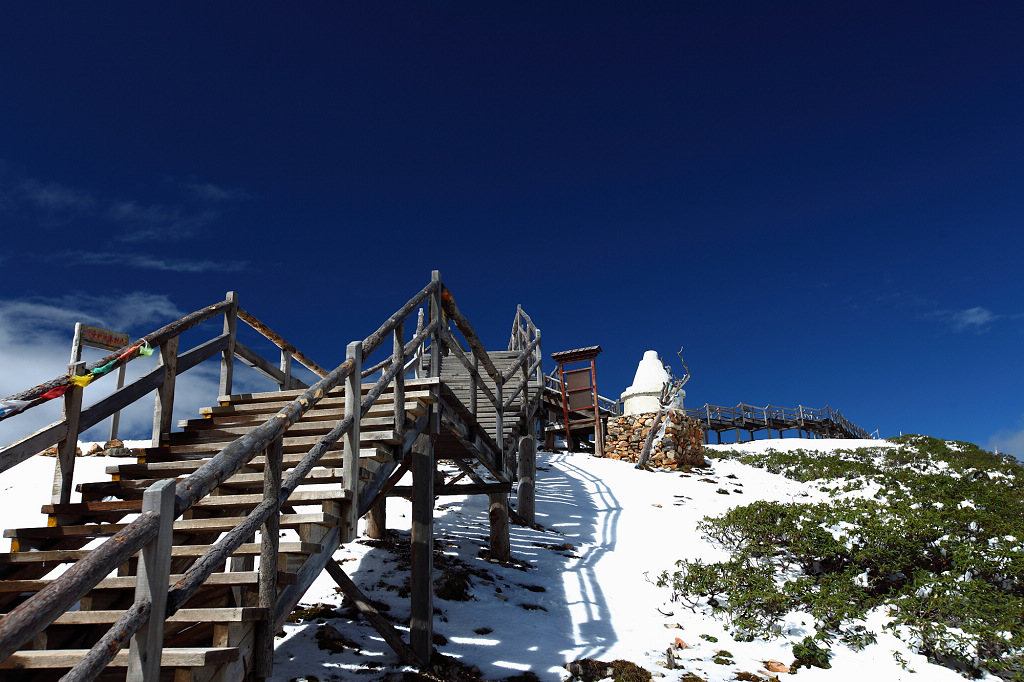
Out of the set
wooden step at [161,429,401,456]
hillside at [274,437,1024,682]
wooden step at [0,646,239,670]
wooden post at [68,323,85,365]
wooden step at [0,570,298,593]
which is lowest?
hillside at [274,437,1024,682]

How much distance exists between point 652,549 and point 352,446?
8149 millimetres

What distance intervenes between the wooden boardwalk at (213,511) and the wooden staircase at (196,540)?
0.01 m

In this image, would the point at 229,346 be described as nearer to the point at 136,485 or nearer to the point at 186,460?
the point at 186,460

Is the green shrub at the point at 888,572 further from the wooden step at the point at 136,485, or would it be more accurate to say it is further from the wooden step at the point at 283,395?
the wooden step at the point at 136,485

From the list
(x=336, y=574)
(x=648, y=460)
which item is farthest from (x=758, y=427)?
(x=336, y=574)

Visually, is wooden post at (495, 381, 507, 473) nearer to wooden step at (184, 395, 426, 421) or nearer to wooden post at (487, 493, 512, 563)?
wooden post at (487, 493, 512, 563)

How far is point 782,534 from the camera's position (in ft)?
33.8

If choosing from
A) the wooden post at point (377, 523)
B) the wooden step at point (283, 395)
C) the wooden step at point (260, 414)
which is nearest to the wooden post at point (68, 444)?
the wooden step at point (260, 414)

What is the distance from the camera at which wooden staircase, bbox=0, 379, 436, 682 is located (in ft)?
11.2

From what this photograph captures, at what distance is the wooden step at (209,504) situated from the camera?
4.56m

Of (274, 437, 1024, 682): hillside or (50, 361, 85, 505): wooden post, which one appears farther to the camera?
(274, 437, 1024, 682): hillside

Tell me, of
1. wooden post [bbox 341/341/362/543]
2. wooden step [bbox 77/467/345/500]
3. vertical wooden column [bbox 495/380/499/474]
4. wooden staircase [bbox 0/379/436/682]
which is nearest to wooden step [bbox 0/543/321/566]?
wooden staircase [bbox 0/379/436/682]

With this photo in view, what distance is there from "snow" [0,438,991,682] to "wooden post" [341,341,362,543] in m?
2.06

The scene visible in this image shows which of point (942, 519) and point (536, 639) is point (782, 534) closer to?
point (942, 519)
